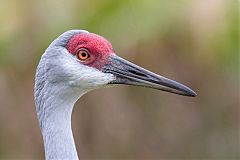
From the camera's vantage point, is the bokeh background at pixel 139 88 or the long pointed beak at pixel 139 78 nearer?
the long pointed beak at pixel 139 78

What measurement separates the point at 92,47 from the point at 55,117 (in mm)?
523

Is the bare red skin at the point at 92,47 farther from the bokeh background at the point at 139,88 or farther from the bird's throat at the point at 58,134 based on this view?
the bokeh background at the point at 139,88

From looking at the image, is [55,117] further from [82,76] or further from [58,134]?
[82,76]

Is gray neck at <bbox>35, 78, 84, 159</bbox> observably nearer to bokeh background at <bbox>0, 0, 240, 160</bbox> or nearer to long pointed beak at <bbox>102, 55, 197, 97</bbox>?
long pointed beak at <bbox>102, 55, 197, 97</bbox>

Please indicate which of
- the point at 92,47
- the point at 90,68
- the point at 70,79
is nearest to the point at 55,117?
the point at 70,79

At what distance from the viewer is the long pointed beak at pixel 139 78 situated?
4473mm

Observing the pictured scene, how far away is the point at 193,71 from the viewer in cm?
953

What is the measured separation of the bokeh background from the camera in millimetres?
9117

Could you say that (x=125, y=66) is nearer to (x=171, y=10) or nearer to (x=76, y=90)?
(x=76, y=90)

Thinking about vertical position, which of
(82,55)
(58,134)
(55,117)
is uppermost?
(82,55)

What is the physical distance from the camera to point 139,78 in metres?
4.51

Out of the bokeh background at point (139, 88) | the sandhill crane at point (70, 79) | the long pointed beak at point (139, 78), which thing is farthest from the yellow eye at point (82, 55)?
the bokeh background at point (139, 88)

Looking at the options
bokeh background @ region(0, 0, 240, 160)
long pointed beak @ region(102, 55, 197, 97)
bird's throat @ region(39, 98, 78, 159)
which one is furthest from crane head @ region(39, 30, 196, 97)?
bokeh background @ region(0, 0, 240, 160)

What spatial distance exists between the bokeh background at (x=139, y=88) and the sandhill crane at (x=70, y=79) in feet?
14.4
